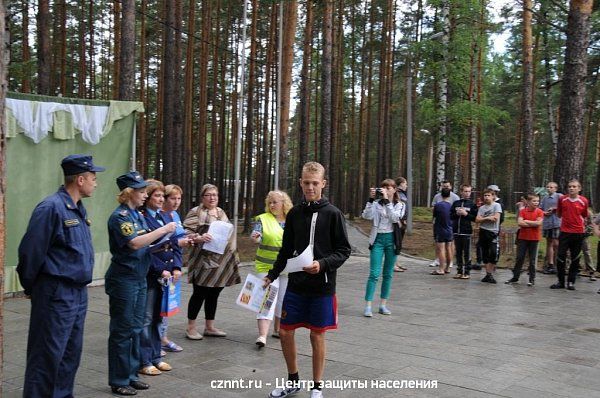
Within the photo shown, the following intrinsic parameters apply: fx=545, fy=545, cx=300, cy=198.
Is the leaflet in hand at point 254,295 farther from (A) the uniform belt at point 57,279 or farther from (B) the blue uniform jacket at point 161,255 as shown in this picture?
(A) the uniform belt at point 57,279

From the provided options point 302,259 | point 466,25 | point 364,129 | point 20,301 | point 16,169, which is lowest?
point 20,301

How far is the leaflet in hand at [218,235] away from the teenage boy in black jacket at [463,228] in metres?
7.13

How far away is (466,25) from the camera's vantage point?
21.4 m

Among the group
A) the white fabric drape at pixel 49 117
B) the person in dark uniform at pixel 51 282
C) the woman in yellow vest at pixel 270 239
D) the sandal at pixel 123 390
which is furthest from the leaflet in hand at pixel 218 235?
the white fabric drape at pixel 49 117

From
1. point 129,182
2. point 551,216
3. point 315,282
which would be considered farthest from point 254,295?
point 551,216

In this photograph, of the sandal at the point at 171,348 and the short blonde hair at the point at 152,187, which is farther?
the sandal at the point at 171,348

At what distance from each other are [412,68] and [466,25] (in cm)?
272

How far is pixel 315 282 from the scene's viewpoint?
4.49 meters

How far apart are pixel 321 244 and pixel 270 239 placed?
1.90m

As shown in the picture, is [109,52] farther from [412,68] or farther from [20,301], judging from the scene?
[20,301]

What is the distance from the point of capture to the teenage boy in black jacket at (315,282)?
4496mm

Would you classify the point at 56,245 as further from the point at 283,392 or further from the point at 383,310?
the point at 383,310

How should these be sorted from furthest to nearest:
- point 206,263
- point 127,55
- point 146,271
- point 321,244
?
point 127,55
point 206,263
point 146,271
point 321,244

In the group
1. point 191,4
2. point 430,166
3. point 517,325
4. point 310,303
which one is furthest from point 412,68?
point 430,166
